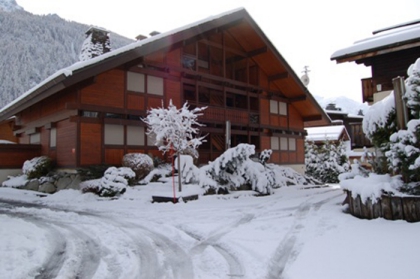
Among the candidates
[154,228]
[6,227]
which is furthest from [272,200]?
[6,227]

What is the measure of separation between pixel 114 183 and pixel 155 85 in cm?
643

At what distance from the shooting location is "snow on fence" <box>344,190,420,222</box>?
20.0 ft

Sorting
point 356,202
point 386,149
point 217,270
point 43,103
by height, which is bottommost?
point 217,270

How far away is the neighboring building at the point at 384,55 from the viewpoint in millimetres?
10789

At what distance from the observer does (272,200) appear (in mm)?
10977

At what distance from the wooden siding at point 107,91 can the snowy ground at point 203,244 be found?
19.4 feet

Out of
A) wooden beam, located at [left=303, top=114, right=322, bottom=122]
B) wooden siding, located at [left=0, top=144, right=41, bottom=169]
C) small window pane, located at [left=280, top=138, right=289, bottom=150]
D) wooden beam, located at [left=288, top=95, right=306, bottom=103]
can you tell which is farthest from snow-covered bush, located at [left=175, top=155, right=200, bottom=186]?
wooden beam, located at [left=303, top=114, right=322, bottom=122]

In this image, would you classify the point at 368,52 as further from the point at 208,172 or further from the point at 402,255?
the point at 402,255

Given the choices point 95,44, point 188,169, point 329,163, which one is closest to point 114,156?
point 188,169

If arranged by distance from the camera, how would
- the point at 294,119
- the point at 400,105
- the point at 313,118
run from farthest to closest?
the point at 313,118
the point at 294,119
the point at 400,105

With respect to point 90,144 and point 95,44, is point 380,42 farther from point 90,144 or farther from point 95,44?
point 95,44

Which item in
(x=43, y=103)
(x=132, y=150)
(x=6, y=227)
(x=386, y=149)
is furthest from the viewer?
(x=43, y=103)

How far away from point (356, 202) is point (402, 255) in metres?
2.68

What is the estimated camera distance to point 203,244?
5523 millimetres
